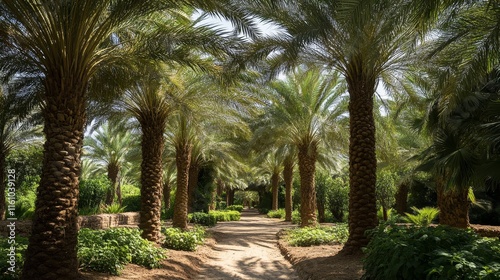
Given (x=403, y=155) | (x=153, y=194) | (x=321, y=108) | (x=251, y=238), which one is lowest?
(x=251, y=238)

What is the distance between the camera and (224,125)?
620 inches

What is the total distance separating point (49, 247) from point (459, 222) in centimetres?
1240

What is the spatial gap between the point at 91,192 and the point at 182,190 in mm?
4871

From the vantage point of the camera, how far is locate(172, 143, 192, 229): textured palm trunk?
16.2 meters

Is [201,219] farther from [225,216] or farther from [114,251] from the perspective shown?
[114,251]

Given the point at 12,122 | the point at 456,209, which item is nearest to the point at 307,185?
the point at 456,209

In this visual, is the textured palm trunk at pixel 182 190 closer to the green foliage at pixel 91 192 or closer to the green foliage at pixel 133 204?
the green foliage at pixel 91 192

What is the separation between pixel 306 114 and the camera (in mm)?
17438

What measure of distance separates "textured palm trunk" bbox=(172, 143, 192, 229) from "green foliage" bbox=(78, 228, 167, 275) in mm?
6635

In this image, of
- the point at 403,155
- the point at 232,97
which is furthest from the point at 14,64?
the point at 403,155

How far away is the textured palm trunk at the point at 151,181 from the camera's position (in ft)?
36.4

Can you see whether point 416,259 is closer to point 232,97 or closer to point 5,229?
point 232,97

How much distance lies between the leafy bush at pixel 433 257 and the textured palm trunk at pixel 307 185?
470 inches

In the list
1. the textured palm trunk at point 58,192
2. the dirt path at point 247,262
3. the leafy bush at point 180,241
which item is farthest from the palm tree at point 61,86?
the leafy bush at point 180,241
